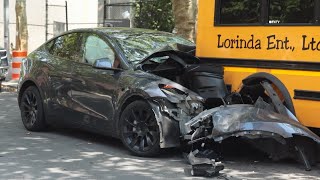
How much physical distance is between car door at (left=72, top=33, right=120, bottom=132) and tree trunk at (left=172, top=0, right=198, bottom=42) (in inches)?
147

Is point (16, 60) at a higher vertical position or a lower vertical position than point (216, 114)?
higher

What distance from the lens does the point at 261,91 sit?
641 centimetres

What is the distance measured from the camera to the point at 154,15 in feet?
58.5

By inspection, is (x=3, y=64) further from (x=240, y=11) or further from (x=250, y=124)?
(x=250, y=124)

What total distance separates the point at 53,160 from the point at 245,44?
2.76 m

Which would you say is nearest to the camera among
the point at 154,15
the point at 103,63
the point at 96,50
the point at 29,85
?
the point at 103,63

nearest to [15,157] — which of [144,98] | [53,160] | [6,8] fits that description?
[53,160]

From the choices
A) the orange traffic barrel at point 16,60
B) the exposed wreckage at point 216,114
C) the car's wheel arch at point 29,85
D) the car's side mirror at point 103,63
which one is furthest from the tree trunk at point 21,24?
the exposed wreckage at point 216,114

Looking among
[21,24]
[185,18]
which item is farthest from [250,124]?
[21,24]

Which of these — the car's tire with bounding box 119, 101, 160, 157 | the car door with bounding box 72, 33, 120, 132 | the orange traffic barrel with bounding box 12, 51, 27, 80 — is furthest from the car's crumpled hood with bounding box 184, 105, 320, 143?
the orange traffic barrel with bounding box 12, 51, 27, 80

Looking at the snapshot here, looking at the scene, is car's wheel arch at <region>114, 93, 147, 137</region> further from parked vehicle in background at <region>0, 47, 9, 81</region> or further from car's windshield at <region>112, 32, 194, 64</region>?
parked vehicle in background at <region>0, 47, 9, 81</region>

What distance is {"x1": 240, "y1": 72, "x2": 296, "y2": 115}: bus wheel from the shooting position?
20.0ft

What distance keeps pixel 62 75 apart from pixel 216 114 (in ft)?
8.64

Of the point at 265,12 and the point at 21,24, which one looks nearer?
the point at 265,12
